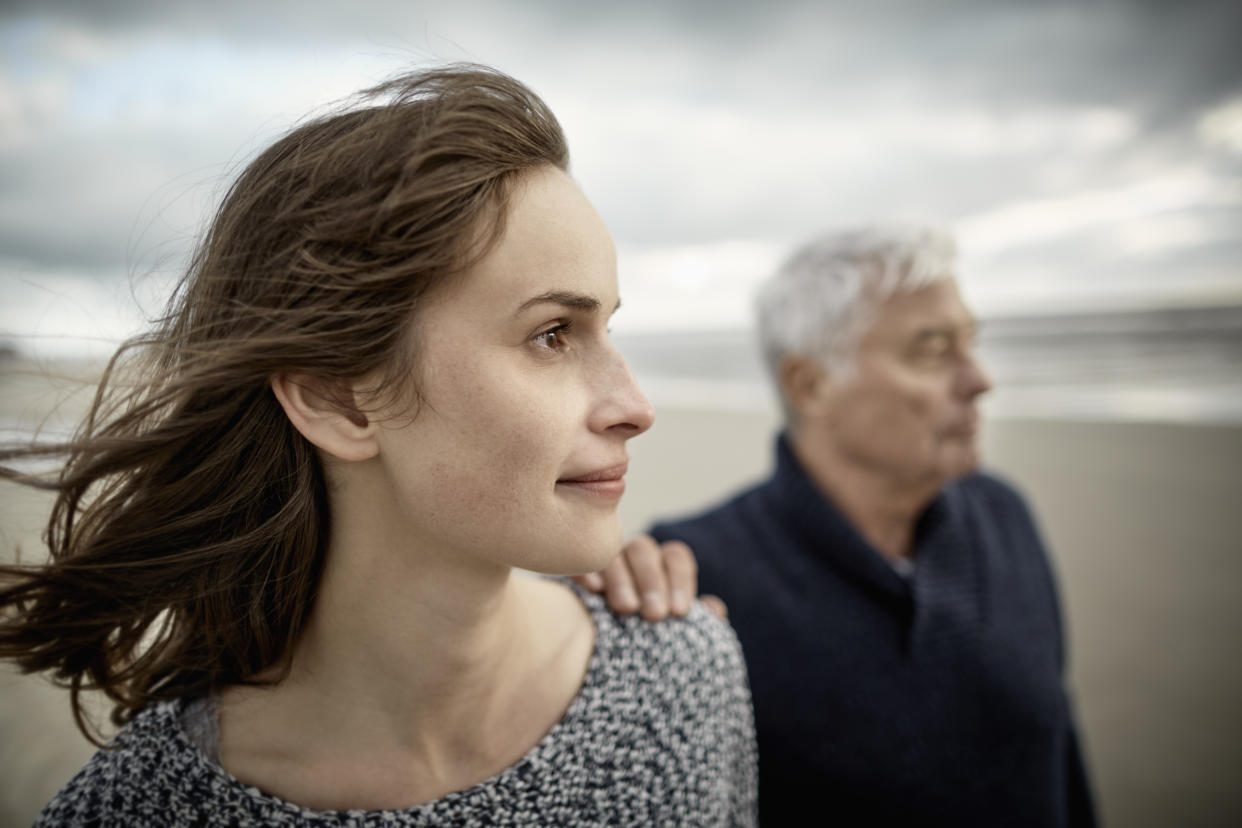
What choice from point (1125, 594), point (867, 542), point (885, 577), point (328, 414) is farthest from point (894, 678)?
point (1125, 594)

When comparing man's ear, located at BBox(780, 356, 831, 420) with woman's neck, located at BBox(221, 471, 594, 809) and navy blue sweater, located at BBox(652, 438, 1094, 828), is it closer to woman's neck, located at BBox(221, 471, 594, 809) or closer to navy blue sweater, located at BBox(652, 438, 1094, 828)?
navy blue sweater, located at BBox(652, 438, 1094, 828)

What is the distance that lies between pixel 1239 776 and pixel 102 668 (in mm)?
4623

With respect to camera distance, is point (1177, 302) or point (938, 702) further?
point (1177, 302)

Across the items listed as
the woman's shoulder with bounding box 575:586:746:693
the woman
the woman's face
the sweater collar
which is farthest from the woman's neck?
the sweater collar

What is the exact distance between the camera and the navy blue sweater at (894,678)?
228cm

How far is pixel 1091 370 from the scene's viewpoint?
13.6m

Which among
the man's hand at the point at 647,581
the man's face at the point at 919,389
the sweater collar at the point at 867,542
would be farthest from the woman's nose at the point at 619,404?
the man's face at the point at 919,389

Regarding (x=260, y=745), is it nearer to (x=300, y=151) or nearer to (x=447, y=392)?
(x=447, y=392)

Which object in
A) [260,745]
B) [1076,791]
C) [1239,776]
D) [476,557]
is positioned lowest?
[1239,776]

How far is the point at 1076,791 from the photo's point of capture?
2.62 metres

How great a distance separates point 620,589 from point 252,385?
1.00m

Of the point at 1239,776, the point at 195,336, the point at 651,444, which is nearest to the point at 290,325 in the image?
the point at 195,336

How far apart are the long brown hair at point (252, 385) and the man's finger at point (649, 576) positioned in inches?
31.5

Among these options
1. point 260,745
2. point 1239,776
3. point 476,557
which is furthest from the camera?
point 1239,776
